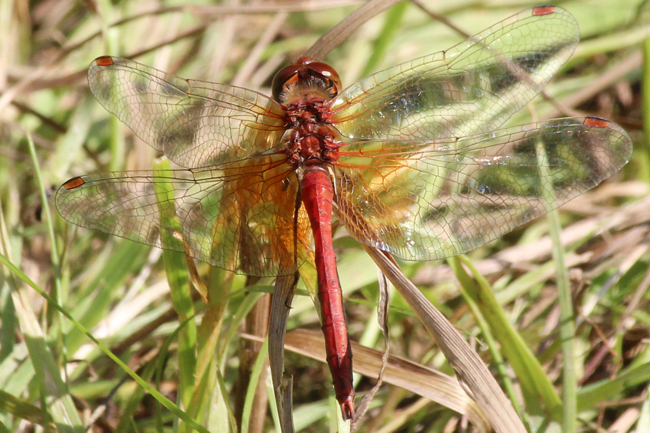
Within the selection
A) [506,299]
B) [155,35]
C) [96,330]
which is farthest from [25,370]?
[155,35]

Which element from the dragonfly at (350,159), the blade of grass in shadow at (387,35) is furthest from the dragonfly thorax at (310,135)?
the blade of grass in shadow at (387,35)

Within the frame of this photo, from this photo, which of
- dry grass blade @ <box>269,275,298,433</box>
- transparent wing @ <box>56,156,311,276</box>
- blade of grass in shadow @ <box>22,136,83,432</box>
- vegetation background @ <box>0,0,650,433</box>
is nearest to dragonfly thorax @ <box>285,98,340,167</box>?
transparent wing @ <box>56,156,311,276</box>

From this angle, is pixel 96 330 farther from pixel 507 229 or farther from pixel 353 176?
pixel 507 229

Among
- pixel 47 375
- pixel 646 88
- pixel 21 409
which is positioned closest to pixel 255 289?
pixel 47 375

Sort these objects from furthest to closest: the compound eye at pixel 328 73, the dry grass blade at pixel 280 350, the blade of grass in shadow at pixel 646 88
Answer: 1. the blade of grass in shadow at pixel 646 88
2. the compound eye at pixel 328 73
3. the dry grass blade at pixel 280 350

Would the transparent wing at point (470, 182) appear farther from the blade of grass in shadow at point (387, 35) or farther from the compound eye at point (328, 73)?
the blade of grass in shadow at point (387, 35)

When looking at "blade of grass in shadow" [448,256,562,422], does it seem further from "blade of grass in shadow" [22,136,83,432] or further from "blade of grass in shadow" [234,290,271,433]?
"blade of grass in shadow" [22,136,83,432]

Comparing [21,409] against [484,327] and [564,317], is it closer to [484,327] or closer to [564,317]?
[484,327]
